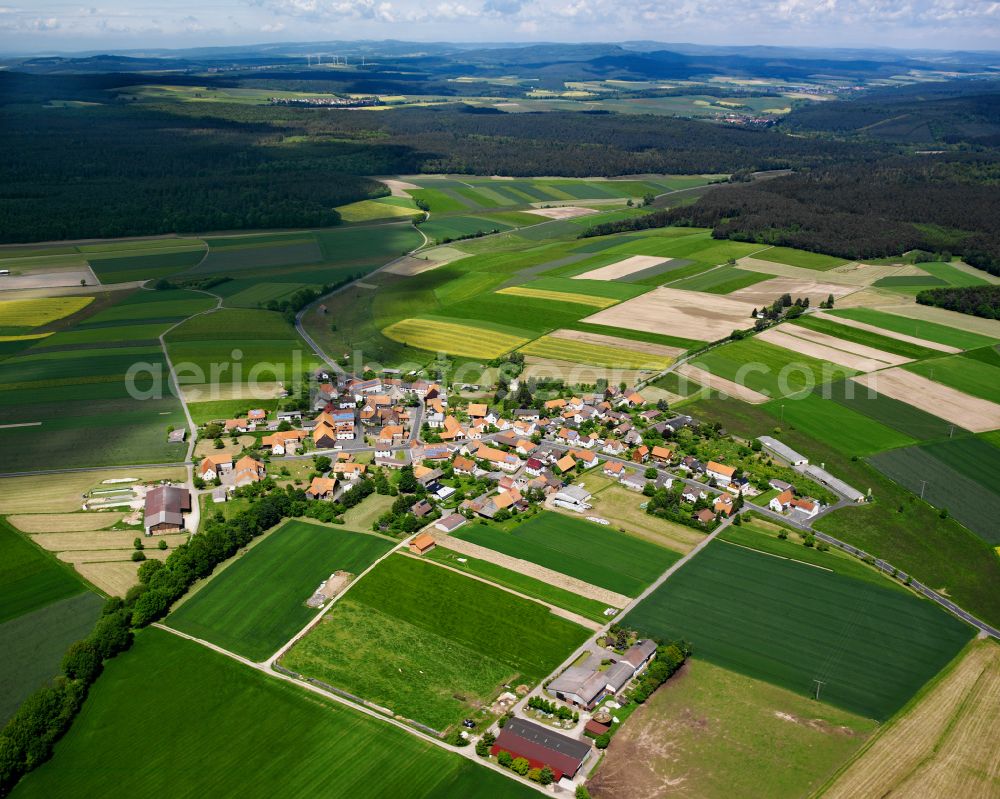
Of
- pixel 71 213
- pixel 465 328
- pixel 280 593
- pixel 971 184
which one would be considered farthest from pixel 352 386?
pixel 971 184

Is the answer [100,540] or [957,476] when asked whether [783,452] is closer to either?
[957,476]

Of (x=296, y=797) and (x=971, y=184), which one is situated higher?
(x=971, y=184)

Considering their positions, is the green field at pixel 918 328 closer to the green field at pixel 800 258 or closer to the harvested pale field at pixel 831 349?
the harvested pale field at pixel 831 349

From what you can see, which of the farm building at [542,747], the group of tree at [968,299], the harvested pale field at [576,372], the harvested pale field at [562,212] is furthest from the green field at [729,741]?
the harvested pale field at [562,212]

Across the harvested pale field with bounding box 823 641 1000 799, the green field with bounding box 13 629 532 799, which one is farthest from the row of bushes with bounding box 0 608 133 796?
the harvested pale field with bounding box 823 641 1000 799

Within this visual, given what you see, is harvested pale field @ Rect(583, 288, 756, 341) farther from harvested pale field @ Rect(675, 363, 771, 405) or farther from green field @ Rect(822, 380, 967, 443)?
green field @ Rect(822, 380, 967, 443)

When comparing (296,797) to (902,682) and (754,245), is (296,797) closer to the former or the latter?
(902,682)
